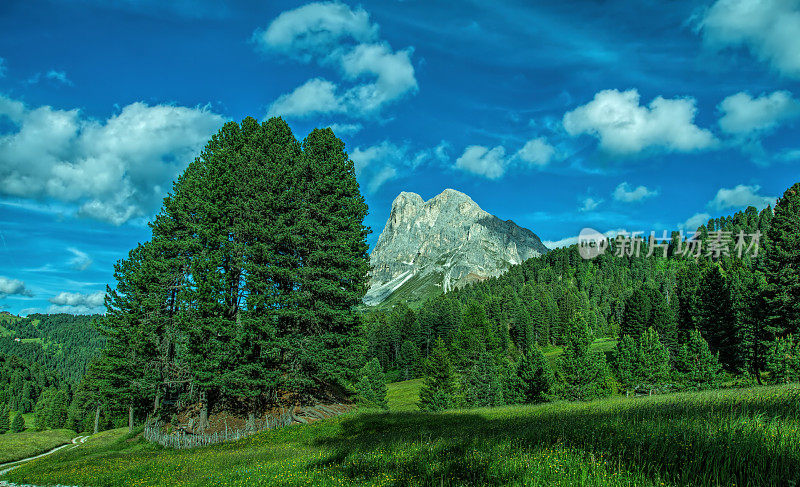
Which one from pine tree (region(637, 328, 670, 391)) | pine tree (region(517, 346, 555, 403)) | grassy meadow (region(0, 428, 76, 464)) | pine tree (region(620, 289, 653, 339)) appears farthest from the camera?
pine tree (region(620, 289, 653, 339))

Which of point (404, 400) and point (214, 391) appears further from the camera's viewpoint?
point (404, 400)

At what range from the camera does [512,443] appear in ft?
30.7

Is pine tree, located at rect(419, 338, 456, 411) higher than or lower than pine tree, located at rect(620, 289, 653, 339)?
lower

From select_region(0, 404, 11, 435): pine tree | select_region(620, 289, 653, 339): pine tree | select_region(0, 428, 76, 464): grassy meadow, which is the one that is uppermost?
select_region(620, 289, 653, 339): pine tree

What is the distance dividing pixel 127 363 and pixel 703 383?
60.5 meters

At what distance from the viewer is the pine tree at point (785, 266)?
41.4m

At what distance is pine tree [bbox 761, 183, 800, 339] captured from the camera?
1629 inches

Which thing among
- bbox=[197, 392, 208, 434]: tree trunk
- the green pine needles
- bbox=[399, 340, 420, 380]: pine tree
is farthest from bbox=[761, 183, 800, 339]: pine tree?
bbox=[399, 340, 420, 380]: pine tree

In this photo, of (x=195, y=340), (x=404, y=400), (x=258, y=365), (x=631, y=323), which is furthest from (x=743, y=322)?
(x=195, y=340)

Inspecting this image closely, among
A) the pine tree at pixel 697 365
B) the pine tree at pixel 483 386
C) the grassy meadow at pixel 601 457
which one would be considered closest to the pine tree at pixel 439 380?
the pine tree at pixel 483 386

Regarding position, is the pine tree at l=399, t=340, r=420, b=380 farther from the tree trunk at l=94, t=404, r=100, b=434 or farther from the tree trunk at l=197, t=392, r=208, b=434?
the tree trunk at l=197, t=392, r=208, b=434

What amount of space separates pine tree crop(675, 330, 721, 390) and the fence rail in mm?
45311

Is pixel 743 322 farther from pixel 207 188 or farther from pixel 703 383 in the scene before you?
pixel 207 188

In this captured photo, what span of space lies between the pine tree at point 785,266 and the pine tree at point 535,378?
22.7 m
